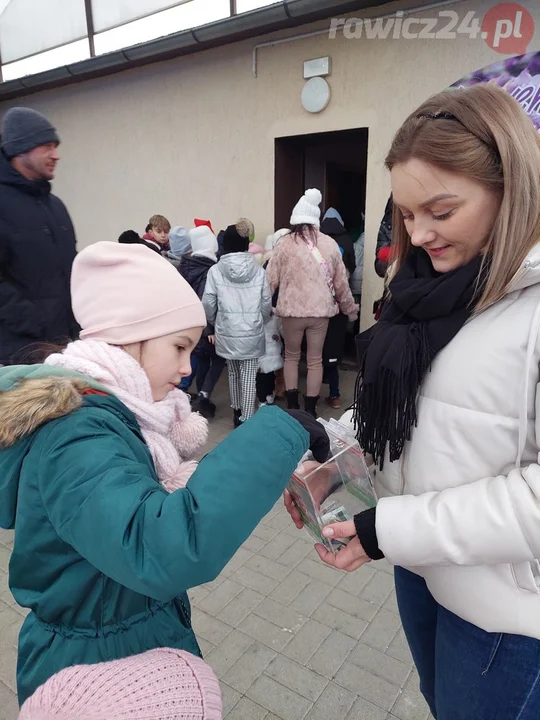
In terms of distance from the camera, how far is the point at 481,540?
93cm

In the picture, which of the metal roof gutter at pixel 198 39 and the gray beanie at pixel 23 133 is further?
the metal roof gutter at pixel 198 39

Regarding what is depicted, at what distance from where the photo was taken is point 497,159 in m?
1.00

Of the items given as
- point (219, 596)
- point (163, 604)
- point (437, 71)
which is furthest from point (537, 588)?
point (437, 71)

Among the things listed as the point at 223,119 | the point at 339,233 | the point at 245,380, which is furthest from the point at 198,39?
the point at 245,380

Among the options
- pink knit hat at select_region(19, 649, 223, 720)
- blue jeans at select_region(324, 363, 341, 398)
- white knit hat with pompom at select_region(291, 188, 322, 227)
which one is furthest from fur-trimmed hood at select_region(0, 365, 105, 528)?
blue jeans at select_region(324, 363, 341, 398)

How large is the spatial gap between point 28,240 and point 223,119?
4.02 meters

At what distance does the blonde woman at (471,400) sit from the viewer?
3.14ft

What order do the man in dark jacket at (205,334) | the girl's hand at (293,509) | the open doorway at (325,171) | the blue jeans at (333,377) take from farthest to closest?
1. the open doorway at (325,171)
2. the blue jeans at (333,377)
3. the man in dark jacket at (205,334)
4. the girl's hand at (293,509)

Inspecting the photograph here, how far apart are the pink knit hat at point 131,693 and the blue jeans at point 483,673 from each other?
1.77 feet

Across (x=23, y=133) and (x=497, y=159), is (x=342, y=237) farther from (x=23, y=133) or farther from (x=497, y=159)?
(x=497, y=159)

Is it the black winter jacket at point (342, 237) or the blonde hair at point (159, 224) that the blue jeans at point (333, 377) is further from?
the blonde hair at point (159, 224)

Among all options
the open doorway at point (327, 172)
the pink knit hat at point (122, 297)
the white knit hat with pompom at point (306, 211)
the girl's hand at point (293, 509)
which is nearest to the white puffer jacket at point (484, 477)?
A: the girl's hand at point (293, 509)

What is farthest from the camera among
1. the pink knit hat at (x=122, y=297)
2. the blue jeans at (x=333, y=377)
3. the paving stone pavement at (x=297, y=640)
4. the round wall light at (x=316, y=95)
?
the round wall light at (x=316, y=95)

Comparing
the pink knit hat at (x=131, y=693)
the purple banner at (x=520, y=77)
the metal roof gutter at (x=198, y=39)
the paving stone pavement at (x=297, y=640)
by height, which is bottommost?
the paving stone pavement at (x=297, y=640)
